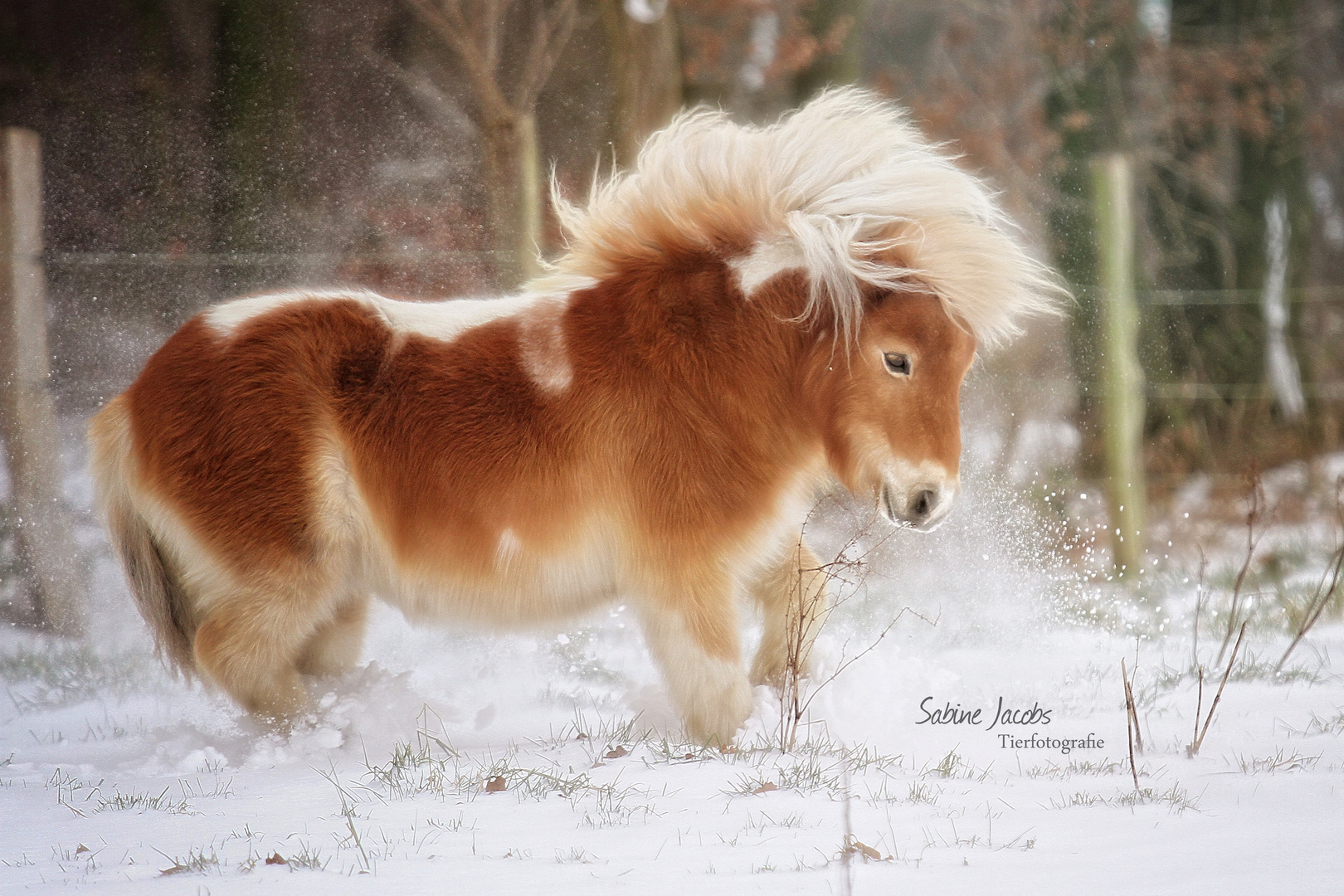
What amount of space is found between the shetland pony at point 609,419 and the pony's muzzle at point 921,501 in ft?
0.03

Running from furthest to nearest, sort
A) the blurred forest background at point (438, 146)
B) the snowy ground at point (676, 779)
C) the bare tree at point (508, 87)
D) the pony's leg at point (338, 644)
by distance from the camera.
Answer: the blurred forest background at point (438, 146)
the bare tree at point (508, 87)
the pony's leg at point (338, 644)
the snowy ground at point (676, 779)

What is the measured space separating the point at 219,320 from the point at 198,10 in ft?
10.9

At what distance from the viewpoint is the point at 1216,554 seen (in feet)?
21.0

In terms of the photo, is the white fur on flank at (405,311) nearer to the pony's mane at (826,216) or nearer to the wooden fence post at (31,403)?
the pony's mane at (826,216)

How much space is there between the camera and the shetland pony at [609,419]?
2.95 m

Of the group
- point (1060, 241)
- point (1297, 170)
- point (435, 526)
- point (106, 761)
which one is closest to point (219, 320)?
point (435, 526)

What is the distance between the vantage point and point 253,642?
9.98 feet

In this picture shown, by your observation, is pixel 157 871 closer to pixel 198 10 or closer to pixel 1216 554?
pixel 198 10

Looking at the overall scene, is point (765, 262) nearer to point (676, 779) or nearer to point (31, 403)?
point (676, 779)

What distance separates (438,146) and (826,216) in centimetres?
340

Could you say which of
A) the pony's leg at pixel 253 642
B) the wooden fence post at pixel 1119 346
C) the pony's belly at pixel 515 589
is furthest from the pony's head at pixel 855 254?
the wooden fence post at pixel 1119 346

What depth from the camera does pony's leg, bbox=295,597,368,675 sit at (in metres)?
3.49

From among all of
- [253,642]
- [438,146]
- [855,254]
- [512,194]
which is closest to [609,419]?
[855,254]

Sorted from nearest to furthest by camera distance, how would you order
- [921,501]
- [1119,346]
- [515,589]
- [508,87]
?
[921,501]
[515,589]
[1119,346]
[508,87]
